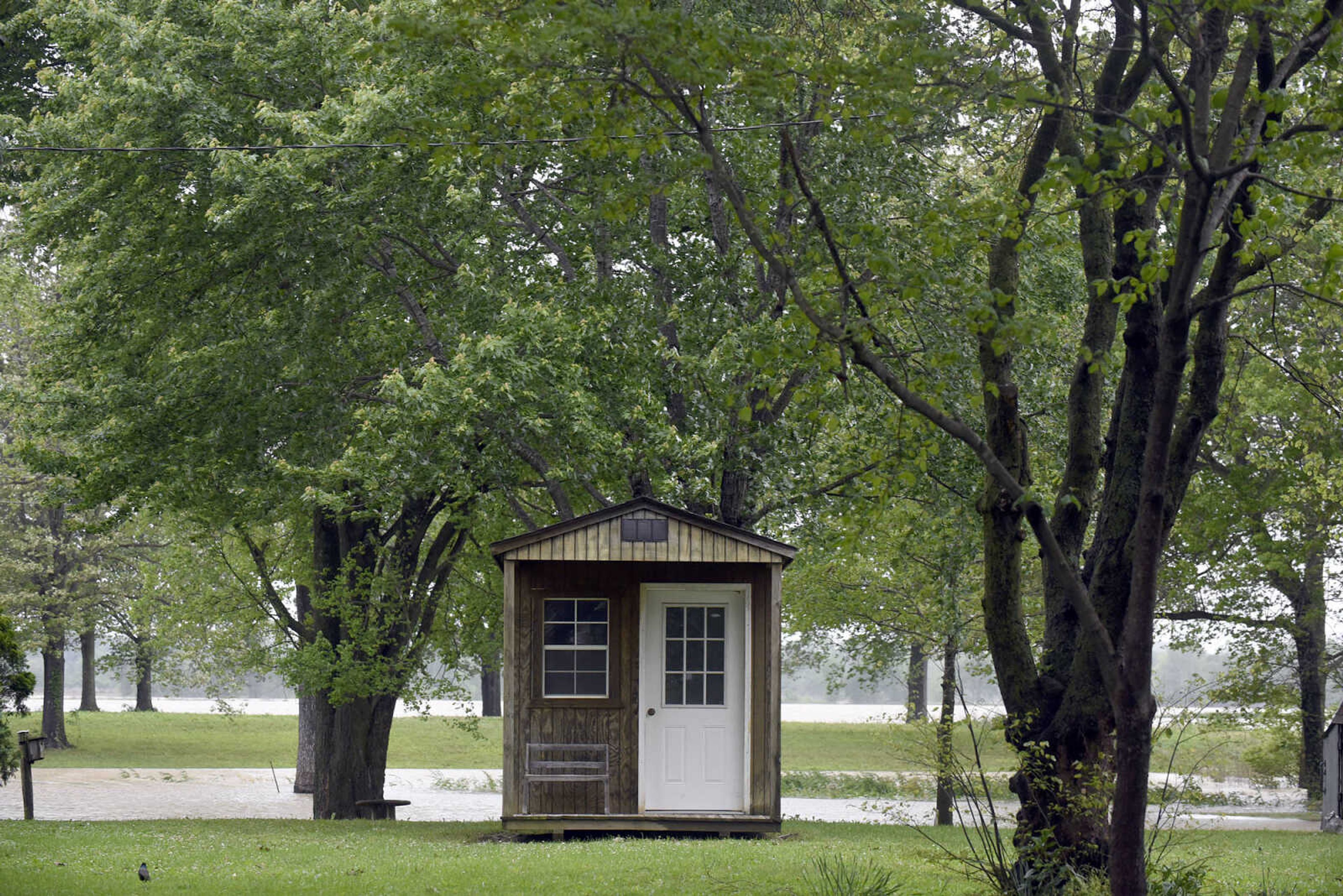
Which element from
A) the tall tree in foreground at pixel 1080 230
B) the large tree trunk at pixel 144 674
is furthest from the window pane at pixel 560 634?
the large tree trunk at pixel 144 674

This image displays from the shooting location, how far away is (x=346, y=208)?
602 inches

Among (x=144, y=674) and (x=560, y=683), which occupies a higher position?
(x=560, y=683)

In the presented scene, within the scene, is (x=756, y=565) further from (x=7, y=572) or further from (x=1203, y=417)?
(x=7, y=572)

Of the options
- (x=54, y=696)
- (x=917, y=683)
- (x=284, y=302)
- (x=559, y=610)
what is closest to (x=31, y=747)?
(x=284, y=302)

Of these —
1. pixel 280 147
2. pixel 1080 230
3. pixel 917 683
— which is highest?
pixel 280 147

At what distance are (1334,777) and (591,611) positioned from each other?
11.3 m

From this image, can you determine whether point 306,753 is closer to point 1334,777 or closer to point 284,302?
point 284,302

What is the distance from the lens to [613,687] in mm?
14188

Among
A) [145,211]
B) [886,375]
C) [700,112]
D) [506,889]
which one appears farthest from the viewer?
[145,211]

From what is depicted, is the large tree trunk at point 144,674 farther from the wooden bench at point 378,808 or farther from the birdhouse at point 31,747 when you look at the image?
the birdhouse at point 31,747

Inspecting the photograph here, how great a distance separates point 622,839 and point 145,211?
937 centimetres

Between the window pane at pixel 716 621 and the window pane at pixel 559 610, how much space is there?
1.43 m

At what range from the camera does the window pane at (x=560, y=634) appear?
14.2 metres

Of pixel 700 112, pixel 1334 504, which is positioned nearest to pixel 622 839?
pixel 700 112
